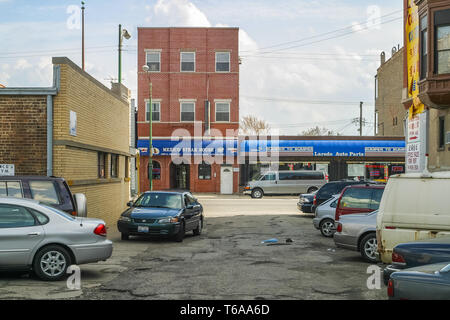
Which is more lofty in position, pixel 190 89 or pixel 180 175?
pixel 190 89

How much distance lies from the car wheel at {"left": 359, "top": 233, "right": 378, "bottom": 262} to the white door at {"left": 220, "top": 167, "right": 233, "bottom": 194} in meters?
34.2

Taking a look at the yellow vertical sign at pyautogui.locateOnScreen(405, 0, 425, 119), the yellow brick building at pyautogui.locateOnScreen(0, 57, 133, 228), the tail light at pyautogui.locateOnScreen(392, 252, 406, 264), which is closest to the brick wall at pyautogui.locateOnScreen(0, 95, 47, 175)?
the yellow brick building at pyautogui.locateOnScreen(0, 57, 133, 228)

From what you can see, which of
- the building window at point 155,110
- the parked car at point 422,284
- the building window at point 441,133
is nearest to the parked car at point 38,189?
the parked car at point 422,284

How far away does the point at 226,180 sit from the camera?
47031 millimetres

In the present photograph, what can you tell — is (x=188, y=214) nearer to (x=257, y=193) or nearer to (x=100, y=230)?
(x=100, y=230)

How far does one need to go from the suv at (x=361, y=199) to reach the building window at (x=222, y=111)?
32.2 m

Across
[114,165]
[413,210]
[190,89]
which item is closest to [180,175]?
[190,89]

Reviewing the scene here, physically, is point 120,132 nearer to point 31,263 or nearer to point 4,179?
point 4,179

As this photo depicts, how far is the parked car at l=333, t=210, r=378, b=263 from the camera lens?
1277 cm

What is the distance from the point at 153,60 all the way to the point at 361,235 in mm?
37508

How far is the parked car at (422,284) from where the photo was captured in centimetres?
585

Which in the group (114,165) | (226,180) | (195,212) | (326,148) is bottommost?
(195,212)

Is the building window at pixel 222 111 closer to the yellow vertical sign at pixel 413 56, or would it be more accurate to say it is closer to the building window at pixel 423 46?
the yellow vertical sign at pixel 413 56
